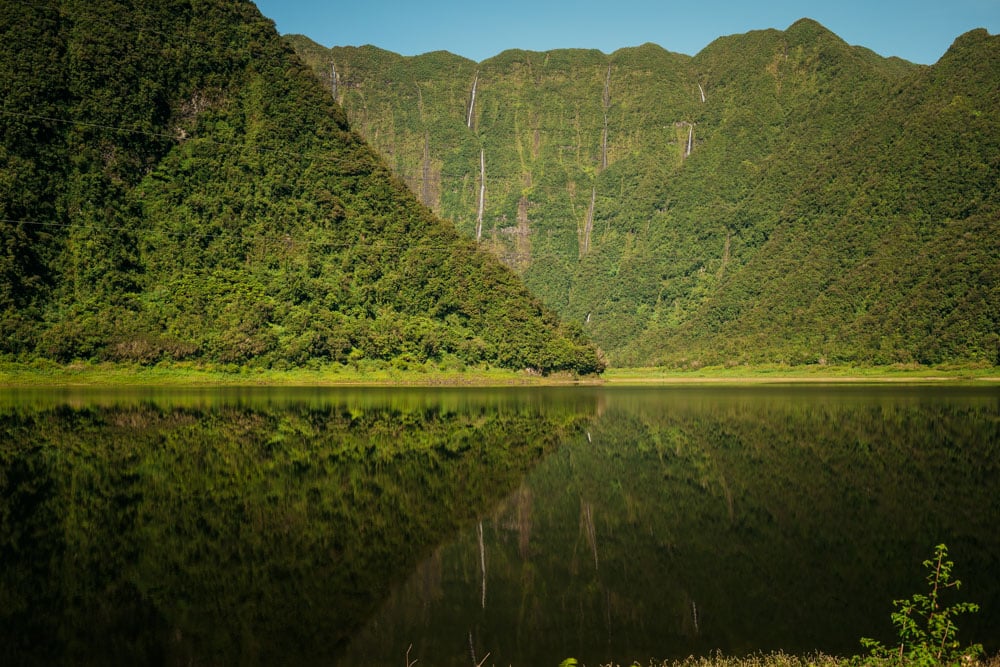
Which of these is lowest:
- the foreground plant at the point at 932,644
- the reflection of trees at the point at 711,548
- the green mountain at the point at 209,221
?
the reflection of trees at the point at 711,548

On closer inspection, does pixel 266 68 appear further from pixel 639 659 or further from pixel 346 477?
pixel 639 659

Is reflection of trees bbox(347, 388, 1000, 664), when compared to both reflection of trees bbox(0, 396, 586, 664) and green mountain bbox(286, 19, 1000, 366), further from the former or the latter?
green mountain bbox(286, 19, 1000, 366)

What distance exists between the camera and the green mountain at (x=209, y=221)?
8969 cm

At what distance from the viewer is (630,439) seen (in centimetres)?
3906

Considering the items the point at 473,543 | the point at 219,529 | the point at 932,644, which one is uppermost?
the point at 932,644

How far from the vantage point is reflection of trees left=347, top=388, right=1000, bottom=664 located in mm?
13773

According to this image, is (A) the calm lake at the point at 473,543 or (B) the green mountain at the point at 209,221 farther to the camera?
(B) the green mountain at the point at 209,221

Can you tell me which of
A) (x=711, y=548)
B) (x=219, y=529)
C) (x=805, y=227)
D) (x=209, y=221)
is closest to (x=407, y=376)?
(x=209, y=221)

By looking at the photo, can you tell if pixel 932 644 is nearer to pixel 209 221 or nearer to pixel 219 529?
pixel 219 529

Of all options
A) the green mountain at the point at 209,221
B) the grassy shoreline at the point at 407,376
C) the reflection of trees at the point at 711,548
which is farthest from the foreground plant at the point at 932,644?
the green mountain at the point at 209,221

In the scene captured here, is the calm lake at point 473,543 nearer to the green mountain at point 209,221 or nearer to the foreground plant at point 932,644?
the foreground plant at point 932,644

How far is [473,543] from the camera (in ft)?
62.8

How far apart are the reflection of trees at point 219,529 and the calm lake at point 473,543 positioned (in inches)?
3.1

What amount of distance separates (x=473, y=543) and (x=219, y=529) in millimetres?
6138
